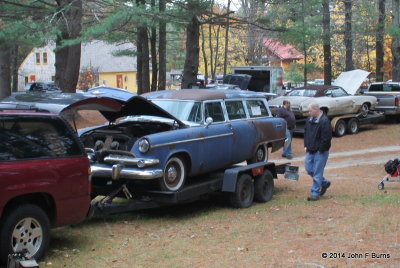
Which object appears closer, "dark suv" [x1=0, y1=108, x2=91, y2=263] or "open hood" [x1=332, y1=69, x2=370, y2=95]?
"dark suv" [x1=0, y1=108, x2=91, y2=263]

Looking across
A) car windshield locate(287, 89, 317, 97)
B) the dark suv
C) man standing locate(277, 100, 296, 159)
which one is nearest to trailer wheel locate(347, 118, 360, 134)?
car windshield locate(287, 89, 317, 97)

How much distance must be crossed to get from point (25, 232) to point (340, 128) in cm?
1719

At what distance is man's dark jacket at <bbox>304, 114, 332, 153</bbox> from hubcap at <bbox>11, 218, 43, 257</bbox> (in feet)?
17.6

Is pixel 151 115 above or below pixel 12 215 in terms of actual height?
above

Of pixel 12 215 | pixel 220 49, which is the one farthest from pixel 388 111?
pixel 220 49

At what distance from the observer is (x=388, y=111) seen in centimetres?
2398

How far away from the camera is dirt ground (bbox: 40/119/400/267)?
6137 mm

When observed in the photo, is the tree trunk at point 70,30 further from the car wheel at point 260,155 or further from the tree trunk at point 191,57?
the car wheel at point 260,155

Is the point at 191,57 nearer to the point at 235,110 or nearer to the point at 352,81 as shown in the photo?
the point at 352,81

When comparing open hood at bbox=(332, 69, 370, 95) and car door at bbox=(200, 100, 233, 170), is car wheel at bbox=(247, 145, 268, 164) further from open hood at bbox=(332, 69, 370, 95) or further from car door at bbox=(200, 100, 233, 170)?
open hood at bbox=(332, 69, 370, 95)

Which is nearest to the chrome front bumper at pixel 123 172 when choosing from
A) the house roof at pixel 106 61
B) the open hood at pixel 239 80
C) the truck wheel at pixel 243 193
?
the truck wheel at pixel 243 193

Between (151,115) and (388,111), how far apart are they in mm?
17470

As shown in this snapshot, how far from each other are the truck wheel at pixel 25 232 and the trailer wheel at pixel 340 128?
1663 centimetres

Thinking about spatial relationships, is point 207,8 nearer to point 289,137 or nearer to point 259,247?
point 289,137
